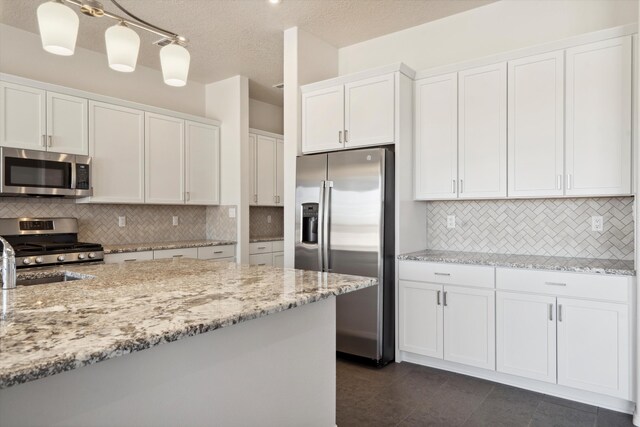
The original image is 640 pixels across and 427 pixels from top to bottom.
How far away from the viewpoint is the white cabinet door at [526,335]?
2.71 meters

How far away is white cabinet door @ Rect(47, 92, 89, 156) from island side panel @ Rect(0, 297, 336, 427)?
122 inches

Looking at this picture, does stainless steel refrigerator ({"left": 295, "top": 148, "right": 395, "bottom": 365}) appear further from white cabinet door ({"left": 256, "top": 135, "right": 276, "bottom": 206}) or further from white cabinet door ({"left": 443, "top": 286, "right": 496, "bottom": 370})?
white cabinet door ({"left": 256, "top": 135, "right": 276, "bottom": 206})

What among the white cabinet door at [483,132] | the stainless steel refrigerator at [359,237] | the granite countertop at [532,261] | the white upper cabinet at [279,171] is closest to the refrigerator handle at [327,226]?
the stainless steel refrigerator at [359,237]

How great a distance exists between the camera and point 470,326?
3.03 metres

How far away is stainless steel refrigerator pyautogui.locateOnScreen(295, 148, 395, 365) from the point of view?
3.29m

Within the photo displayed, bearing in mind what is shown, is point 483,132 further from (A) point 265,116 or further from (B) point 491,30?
(A) point 265,116

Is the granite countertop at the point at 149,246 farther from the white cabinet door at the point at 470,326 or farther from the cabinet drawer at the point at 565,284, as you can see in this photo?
the cabinet drawer at the point at 565,284

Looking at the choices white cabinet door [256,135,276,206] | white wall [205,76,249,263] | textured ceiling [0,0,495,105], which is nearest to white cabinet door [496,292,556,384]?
textured ceiling [0,0,495,105]

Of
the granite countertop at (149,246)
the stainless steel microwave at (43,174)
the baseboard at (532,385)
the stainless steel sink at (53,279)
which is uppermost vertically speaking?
the stainless steel microwave at (43,174)

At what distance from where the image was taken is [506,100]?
3.12 metres

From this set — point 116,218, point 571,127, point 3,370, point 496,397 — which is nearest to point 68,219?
point 116,218

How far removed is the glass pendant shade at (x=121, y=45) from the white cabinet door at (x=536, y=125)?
2577mm

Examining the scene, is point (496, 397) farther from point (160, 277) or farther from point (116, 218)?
point (116, 218)

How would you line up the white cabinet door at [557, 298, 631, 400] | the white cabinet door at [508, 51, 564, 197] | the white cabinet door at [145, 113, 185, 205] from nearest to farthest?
the white cabinet door at [557, 298, 631, 400], the white cabinet door at [508, 51, 564, 197], the white cabinet door at [145, 113, 185, 205]
